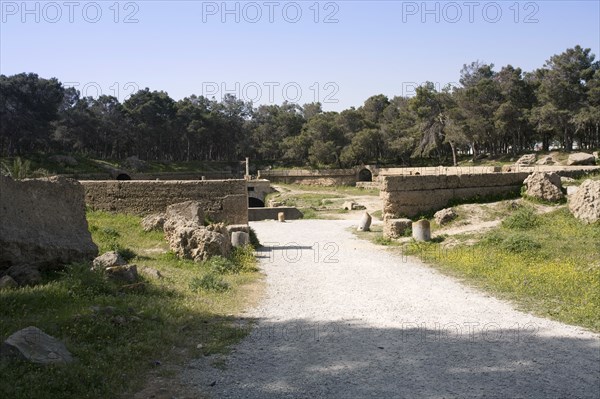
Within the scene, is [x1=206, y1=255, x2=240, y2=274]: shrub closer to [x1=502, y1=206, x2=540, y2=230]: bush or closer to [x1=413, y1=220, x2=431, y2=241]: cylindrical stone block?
[x1=413, y1=220, x2=431, y2=241]: cylindrical stone block

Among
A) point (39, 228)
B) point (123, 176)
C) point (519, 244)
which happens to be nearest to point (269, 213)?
point (519, 244)

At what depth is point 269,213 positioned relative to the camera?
30172 millimetres

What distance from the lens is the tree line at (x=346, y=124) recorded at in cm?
5434

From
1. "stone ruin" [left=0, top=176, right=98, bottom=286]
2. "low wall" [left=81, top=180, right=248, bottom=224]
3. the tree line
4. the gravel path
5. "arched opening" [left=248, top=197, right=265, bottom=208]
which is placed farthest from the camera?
the tree line

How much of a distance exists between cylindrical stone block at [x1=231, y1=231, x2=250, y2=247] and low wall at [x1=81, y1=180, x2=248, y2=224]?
2.64 meters

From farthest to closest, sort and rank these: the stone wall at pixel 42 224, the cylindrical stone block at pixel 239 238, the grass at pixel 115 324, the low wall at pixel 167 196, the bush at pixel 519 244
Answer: the low wall at pixel 167 196
the cylindrical stone block at pixel 239 238
the bush at pixel 519 244
the stone wall at pixel 42 224
the grass at pixel 115 324

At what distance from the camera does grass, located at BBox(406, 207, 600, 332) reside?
380 inches

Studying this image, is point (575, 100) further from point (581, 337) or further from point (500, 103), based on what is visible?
point (581, 337)

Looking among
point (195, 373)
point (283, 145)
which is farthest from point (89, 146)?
point (195, 373)

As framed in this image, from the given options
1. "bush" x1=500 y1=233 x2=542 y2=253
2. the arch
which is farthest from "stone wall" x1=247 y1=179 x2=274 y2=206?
"bush" x1=500 y1=233 x2=542 y2=253

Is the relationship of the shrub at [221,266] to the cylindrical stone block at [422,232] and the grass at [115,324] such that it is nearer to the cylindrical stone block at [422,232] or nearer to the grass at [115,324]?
the grass at [115,324]

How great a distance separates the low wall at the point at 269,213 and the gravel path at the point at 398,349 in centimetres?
1768

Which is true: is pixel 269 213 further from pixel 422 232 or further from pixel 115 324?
pixel 115 324

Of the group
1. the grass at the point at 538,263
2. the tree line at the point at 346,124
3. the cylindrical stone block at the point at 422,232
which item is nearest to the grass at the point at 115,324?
the grass at the point at 538,263
